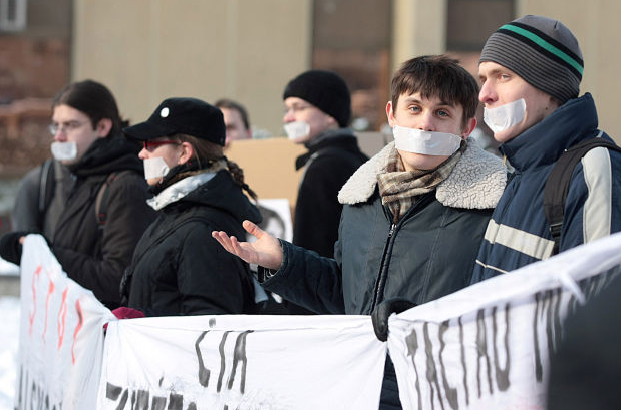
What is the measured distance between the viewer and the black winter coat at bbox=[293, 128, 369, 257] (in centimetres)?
435

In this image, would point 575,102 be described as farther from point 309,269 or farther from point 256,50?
point 256,50

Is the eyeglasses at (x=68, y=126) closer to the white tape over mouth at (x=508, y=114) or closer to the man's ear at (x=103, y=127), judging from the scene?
the man's ear at (x=103, y=127)

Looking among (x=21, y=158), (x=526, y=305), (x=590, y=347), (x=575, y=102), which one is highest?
(x=575, y=102)

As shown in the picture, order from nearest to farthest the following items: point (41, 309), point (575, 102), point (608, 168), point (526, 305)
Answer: point (526, 305) < point (608, 168) < point (575, 102) < point (41, 309)

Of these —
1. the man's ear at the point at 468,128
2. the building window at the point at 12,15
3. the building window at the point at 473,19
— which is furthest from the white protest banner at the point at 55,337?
the building window at the point at 473,19

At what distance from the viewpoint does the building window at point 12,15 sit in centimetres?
1088

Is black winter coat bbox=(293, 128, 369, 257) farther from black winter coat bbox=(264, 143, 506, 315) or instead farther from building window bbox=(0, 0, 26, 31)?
building window bbox=(0, 0, 26, 31)

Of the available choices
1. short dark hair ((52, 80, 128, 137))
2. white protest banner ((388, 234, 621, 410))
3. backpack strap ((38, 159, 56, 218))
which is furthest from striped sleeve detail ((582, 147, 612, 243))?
backpack strap ((38, 159, 56, 218))

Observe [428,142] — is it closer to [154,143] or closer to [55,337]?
[154,143]

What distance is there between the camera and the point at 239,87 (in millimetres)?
11016

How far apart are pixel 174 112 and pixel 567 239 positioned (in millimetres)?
1870

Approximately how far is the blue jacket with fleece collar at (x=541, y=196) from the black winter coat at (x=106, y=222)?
1980mm

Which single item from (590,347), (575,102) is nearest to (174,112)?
(575,102)

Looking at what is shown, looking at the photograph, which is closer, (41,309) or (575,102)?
(575,102)
